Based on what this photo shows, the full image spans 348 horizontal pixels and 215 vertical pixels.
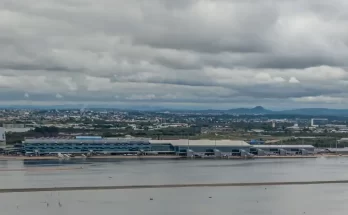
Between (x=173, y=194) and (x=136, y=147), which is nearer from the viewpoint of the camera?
(x=173, y=194)

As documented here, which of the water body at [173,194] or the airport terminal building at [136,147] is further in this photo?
the airport terminal building at [136,147]

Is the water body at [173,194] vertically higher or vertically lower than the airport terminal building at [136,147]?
lower

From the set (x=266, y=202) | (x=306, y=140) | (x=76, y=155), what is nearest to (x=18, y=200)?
(x=266, y=202)

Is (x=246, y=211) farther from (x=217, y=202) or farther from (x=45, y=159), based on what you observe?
(x=45, y=159)

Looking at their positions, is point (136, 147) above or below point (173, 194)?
above
